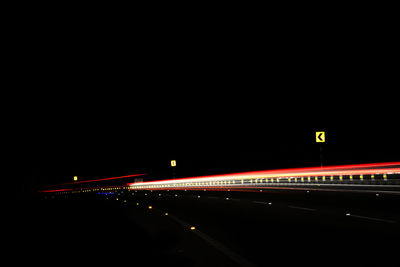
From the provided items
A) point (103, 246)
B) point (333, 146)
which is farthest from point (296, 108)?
point (103, 246)

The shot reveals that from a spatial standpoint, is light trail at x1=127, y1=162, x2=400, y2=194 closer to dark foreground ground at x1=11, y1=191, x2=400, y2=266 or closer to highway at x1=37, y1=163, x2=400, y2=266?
highway at x1=37, y1=163, x2=400, y2=266

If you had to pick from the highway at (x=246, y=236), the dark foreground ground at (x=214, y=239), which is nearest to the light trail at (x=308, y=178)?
the highway at (x=246, y=236)

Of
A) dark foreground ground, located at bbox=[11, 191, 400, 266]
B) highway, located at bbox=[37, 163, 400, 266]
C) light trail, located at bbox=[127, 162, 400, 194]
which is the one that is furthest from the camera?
light trail, located at bbox=[127, 162, 400, 194]

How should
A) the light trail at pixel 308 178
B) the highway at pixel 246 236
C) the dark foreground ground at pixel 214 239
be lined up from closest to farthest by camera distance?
the dark foreground ground at pixel 214 239
the highway at pixel 246 236
the light trail at pixel 308 178

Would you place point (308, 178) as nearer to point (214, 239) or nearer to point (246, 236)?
point (246, 236)

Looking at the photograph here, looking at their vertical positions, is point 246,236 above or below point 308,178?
above

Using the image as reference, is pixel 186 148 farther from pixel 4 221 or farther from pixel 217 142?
pixel 4 221

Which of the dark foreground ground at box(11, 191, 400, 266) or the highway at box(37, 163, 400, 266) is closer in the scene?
the dark foreground ground at box(11, 191, 400, 266)

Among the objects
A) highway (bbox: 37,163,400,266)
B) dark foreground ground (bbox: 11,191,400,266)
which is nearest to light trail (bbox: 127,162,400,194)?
highway (bbox: 37,163,400,266)

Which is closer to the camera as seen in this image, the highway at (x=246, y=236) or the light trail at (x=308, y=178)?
the highway at (x=246, y=236)

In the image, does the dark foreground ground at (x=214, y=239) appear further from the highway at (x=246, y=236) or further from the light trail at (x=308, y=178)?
the light trail at (x=308, y=178)

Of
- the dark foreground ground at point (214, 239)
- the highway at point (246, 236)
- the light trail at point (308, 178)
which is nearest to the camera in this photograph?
the dark foreground ground at point (214, 239)

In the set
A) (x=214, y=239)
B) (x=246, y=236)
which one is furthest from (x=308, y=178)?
(x=214, y=239)

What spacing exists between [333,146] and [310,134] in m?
25.7
